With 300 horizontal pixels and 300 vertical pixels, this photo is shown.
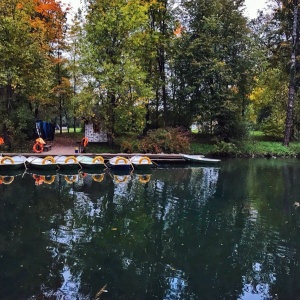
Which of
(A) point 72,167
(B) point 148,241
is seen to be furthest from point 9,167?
(B) point 148,241

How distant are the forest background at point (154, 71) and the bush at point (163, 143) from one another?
0.23 ft

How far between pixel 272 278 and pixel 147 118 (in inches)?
857

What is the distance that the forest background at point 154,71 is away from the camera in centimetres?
2230

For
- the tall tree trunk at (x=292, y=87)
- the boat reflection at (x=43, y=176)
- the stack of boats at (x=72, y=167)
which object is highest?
the tall tree trunk at (x=292, y=87)

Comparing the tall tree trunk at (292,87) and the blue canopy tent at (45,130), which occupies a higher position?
the tall tree trunk at (292,87)

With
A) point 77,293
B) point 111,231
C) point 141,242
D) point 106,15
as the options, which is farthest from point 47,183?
point 106,15

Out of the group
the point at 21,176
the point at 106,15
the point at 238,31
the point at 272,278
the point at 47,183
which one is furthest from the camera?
the point at 238,31

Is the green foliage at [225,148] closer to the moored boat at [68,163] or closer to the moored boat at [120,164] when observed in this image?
the moored boat at [120,164]

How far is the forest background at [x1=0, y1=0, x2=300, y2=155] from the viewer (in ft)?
73.2

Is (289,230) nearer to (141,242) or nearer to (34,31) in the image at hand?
(141,242)

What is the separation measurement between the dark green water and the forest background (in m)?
9.51

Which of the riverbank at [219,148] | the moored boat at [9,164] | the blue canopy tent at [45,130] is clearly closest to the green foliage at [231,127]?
the riverbank at [219,148]

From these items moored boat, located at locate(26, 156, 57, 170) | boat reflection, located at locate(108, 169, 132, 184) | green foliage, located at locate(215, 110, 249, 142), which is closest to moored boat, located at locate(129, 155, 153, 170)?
boat reflection, located at locate(108, 169, 132, 184)

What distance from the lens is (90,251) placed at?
7539mm
